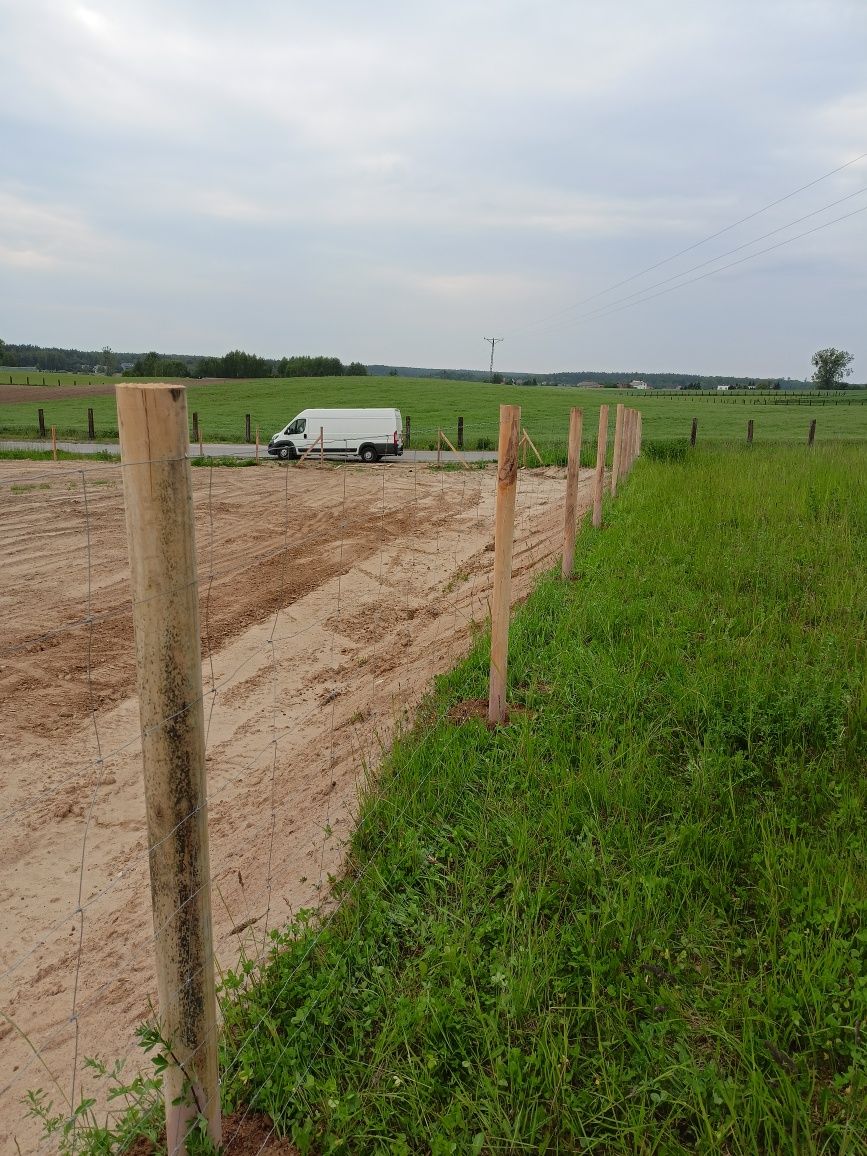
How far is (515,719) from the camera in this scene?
4.50 m

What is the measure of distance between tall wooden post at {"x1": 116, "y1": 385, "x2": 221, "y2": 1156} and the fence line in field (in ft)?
0.04

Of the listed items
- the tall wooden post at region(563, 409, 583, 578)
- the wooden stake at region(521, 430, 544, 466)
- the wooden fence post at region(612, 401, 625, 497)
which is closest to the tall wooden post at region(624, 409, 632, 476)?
the wooden fence post at region(612, 401, 625, 497)

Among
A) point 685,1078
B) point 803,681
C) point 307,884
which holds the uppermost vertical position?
point 803,681

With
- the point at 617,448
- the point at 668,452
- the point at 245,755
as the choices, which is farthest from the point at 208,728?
the point at 668,452

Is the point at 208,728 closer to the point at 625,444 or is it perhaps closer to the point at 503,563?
the point at 503,563

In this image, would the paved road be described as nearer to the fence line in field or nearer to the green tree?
the fence line in field

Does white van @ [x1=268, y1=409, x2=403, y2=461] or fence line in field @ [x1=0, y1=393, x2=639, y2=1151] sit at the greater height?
white van @ [x1=268, y1=409, x2=403, y2=461]

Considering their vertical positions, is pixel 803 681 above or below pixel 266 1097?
above

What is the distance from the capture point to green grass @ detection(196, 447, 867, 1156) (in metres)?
2.20

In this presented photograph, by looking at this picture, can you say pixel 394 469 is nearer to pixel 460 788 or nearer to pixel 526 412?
pixel 460 788

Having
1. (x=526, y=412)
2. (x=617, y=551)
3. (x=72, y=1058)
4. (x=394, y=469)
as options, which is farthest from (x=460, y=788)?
(x=526, y=412)

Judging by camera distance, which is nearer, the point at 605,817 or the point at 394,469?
the point at 605,817

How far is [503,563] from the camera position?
4.64m

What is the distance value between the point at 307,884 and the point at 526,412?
47.3 metres
